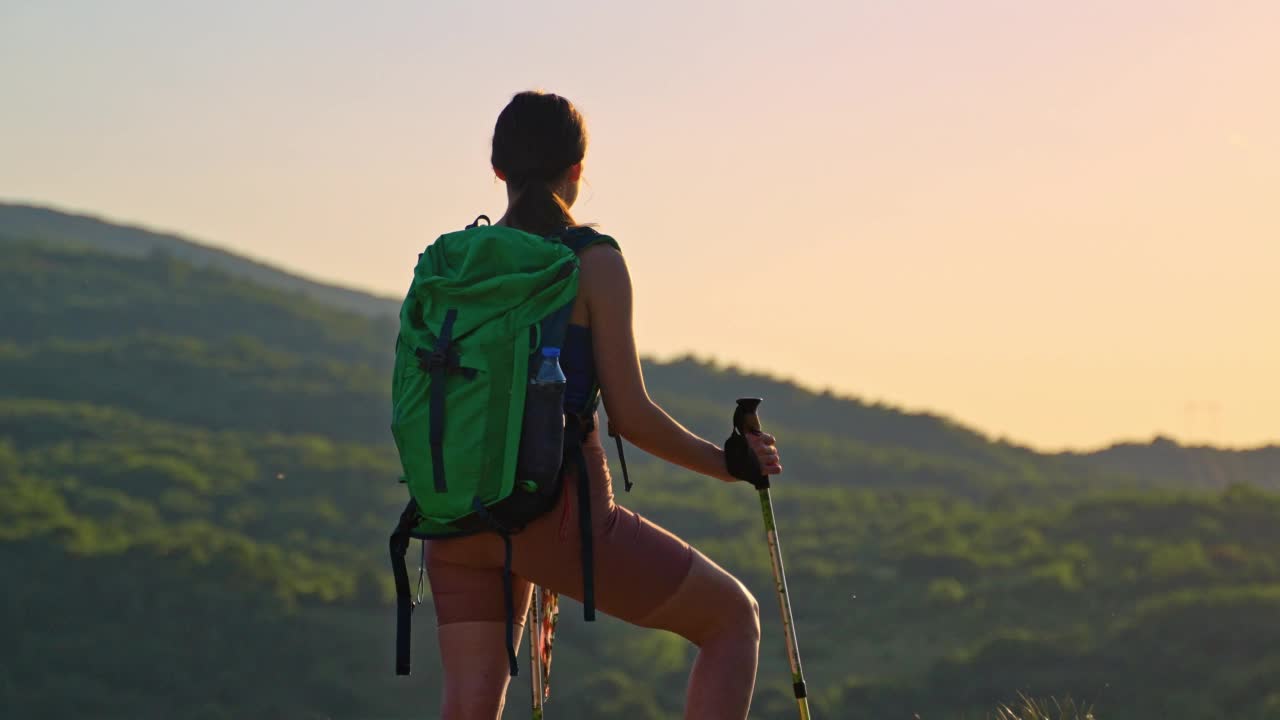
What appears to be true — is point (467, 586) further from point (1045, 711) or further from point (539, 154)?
point (1045, 711)

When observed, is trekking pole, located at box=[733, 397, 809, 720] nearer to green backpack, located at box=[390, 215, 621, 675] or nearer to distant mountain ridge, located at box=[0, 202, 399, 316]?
green backpack, located at box=[390, 215, 621, 675]

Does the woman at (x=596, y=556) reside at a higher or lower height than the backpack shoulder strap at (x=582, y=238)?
lower

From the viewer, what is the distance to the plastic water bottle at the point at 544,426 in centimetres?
327

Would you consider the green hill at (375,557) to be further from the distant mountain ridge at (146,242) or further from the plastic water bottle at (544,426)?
the distant mountain ridge at (146,242)

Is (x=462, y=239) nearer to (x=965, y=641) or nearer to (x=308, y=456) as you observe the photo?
(x=965, y=641)

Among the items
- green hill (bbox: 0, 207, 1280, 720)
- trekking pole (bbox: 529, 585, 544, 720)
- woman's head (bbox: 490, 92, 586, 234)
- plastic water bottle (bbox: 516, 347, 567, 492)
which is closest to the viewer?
plastic water bottle (bbox: 516, 347, 567, 492)

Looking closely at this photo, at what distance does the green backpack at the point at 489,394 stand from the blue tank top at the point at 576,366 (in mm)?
29

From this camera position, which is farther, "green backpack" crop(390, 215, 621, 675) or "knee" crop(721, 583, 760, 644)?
"knee" crop(721, 583, 760, 644)

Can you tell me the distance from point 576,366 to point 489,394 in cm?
20

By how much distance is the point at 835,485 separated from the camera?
70125 millimetres

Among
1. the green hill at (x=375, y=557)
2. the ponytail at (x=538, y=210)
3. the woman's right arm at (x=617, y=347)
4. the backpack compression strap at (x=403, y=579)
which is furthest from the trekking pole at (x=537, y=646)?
the green hill at (x=375, y=557)

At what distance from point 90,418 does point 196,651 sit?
58.2 ft

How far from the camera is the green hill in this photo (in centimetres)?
3988

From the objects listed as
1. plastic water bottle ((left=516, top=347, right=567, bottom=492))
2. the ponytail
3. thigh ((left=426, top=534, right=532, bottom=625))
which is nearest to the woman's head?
the ponytail
